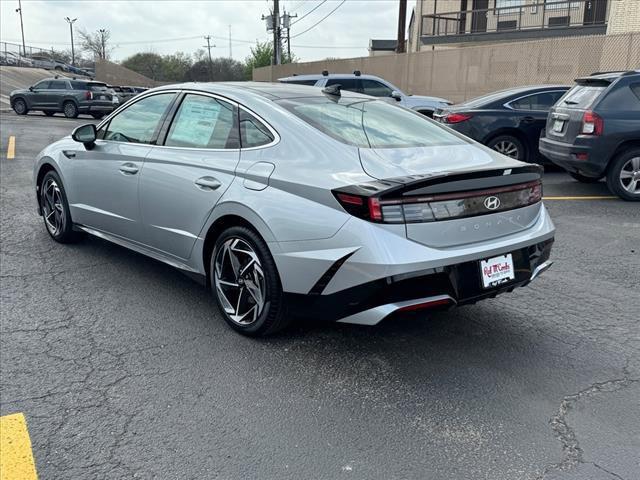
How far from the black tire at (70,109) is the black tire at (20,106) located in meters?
2.72

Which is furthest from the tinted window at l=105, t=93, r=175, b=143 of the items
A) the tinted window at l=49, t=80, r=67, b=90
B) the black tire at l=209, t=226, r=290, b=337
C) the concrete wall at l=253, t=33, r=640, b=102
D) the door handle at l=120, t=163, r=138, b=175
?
the tinted window at l=49, t=80, r=67, b=90

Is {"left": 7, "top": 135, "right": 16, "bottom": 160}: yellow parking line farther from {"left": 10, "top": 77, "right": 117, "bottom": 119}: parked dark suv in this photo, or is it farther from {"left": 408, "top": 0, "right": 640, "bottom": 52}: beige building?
{"left": 408, "top": 0, "right": 640, "bottom": 52}: beige building

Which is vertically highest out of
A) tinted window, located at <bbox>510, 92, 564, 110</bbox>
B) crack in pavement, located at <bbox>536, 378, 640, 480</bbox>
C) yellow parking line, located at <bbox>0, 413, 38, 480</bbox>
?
tinted window, located at <bbox>510, 92, 564, 110</bbox>

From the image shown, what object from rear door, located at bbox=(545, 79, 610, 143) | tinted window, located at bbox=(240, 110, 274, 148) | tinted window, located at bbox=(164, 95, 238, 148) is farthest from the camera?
rear door, located at bbox=(545, 79, 610, 143)

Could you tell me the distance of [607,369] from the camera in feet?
11.5

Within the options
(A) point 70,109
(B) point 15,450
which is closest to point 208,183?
(B) point 15,450

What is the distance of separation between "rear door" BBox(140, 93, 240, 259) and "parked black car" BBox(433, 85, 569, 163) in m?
6.50

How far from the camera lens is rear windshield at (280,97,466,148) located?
3.75 metres

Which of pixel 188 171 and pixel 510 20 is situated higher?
pixel 510 20

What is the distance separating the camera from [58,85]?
993 inches

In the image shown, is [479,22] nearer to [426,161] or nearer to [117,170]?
[117,170]

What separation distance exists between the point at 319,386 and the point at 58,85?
25.5 metres

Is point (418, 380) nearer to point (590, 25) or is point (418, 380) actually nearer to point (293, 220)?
point (293, 220)

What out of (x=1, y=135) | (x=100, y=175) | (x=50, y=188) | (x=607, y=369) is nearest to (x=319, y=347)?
(x=607, y=369)
